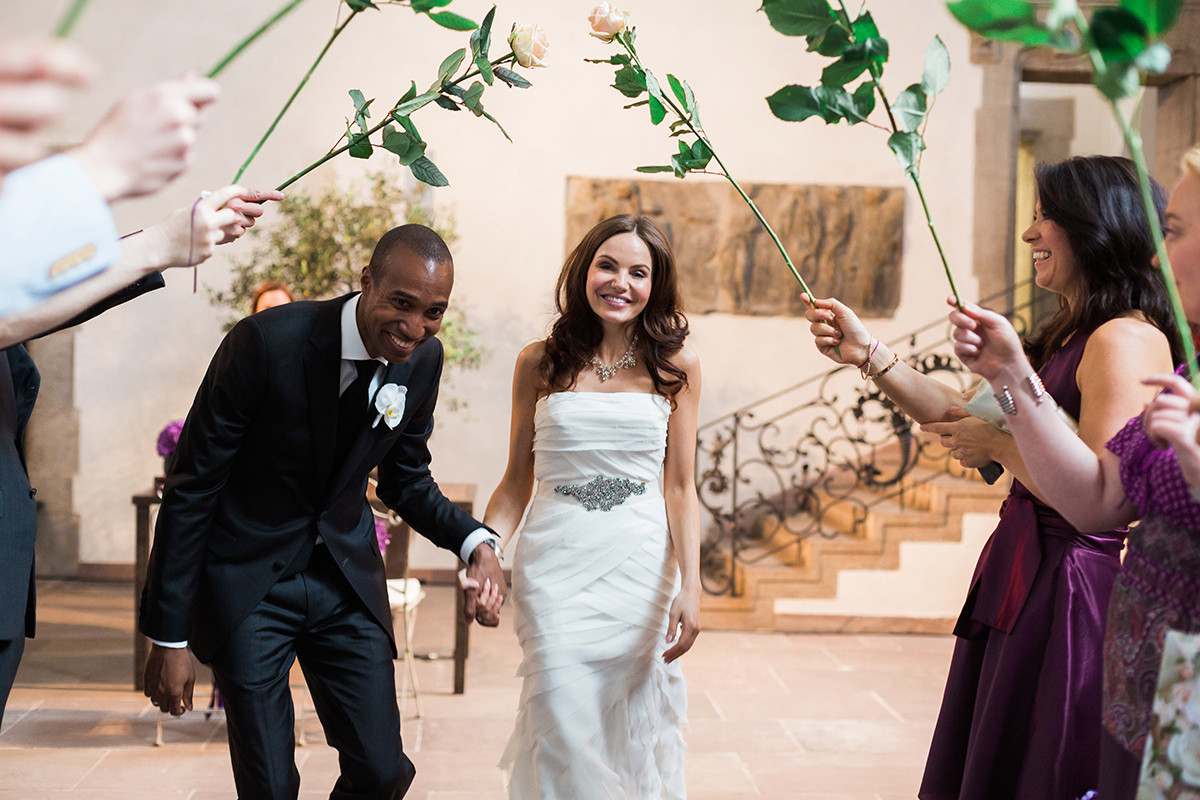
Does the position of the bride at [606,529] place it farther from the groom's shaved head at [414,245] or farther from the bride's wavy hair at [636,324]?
the groom's shaved head at [414,245]

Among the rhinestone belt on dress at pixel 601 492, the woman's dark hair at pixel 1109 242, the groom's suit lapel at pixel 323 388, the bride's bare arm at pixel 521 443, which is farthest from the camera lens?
the bride's bare arm at pixel 521 443

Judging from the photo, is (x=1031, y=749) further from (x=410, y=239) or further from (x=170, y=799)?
(x=170, y=799)

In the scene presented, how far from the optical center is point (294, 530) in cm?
247

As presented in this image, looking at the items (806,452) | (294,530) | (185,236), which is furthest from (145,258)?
(806,452)

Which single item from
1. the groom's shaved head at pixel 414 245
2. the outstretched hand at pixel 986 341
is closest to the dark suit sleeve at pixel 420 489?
the groom's shaved head at pixel 414 245

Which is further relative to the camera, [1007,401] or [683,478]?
[683,478]

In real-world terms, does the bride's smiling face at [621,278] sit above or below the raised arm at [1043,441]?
above

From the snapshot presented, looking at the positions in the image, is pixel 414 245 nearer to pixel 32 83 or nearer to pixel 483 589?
pixel 483 589

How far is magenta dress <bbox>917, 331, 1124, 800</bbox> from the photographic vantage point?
2.16 meters

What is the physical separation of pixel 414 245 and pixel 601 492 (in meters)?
0.96

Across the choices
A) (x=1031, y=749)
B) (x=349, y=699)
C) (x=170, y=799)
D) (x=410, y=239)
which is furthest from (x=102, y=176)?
(x=170, y=799)

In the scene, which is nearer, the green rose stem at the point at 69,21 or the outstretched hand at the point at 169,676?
the green rose stem at the point at 69,21

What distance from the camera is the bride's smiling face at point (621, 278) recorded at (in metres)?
2.99

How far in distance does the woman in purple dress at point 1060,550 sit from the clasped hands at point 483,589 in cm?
112
